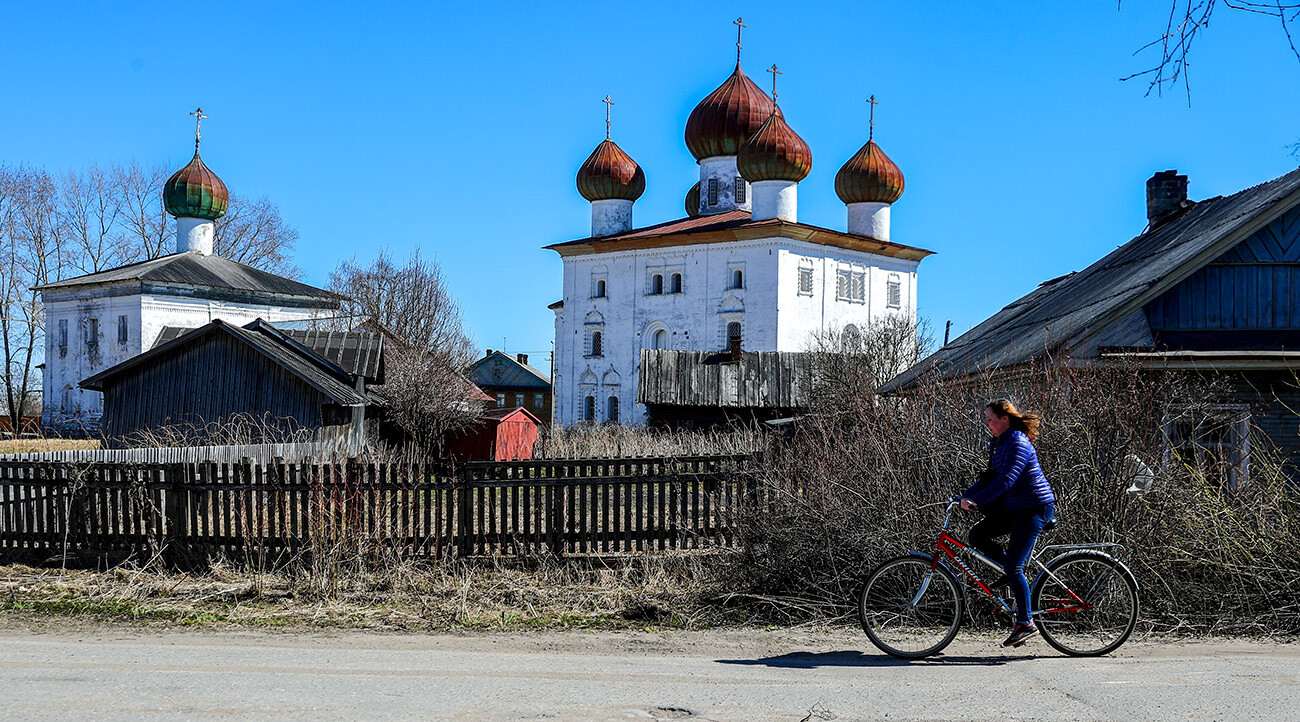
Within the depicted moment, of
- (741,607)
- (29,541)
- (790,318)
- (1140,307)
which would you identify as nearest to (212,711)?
(741,607)

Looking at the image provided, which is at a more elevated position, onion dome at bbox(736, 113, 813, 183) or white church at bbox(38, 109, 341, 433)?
onion dome at bbox(736, 113, 813, 183)

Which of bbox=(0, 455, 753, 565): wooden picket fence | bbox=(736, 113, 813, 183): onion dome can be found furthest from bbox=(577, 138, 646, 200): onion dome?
bbox=(0, 455, 753, 565): wooden picket fence

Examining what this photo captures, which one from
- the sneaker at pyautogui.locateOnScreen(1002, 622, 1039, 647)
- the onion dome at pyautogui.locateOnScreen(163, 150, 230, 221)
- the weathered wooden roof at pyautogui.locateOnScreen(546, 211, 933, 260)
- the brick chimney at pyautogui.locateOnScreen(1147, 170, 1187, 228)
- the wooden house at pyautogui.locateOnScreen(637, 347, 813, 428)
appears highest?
the onion dome at pyautogui.locateOnScreen(163, 150, 230, 221)

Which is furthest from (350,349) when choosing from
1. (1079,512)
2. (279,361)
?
(1079,512)

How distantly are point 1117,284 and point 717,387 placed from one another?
72.9 feet

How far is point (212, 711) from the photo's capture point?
5.72 meters

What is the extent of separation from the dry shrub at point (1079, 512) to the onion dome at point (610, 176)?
45.5 m

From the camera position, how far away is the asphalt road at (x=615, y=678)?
580cm

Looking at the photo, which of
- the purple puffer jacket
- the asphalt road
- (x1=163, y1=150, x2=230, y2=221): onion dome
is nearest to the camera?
the asphalt road

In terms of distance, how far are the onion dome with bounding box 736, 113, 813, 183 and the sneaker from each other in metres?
41.6

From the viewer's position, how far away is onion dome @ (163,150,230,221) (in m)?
53.2

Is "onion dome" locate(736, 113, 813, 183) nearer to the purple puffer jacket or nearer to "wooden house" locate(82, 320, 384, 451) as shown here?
"wooden house" locate(82, 320, 384, 451)

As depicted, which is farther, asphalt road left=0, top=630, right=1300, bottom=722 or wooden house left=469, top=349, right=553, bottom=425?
wooden house left=469, top=349, right=553, bottom=425

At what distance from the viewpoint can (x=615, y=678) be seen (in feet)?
21.5
